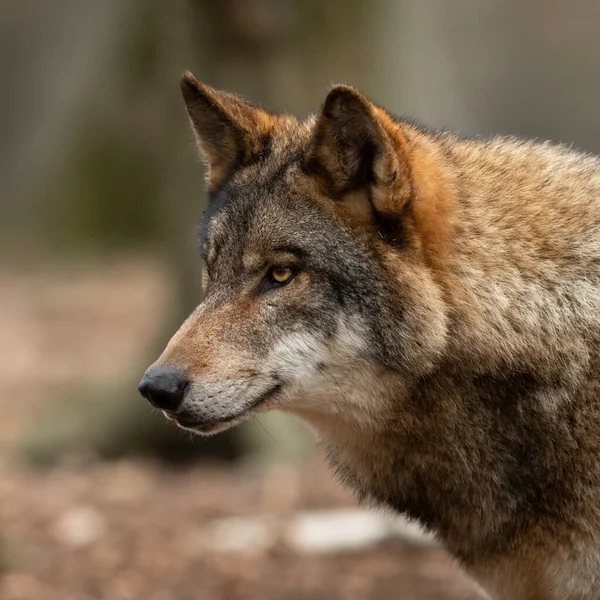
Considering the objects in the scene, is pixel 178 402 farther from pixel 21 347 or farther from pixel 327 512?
pixel 21 347

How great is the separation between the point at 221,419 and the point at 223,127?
49.5 inches

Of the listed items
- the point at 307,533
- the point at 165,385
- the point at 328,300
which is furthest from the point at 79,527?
the point at 328,300

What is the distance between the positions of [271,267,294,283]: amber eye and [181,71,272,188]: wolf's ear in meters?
0.60

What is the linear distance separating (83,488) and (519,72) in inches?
436

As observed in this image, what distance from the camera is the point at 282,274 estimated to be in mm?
3760

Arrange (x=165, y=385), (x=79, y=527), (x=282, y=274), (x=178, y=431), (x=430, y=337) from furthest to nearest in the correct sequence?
(x=178, y=431)
(x=79, y=527)
(x=282, y=274)
(x=430, y=337)
(x=165, y=385)

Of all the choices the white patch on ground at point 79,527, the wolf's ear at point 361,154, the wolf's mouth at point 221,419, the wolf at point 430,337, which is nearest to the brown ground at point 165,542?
the white patch on ground at point 79,527

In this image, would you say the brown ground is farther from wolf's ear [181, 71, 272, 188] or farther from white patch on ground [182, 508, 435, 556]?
wolf's ear [181, 71, 272, 188]

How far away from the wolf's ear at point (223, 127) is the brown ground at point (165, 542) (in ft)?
9.80

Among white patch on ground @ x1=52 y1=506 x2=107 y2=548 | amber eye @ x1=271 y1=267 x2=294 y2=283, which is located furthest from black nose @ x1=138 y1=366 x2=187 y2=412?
white patch on ground @ x1=52 y1=506 x2=107 y2=548

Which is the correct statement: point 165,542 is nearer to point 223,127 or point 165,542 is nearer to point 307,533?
point 307,533

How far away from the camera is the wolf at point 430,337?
365 centimetres

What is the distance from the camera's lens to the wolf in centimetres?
365

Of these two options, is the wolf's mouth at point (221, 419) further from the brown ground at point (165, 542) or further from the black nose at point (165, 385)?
the brown ground at point (165, 542)
